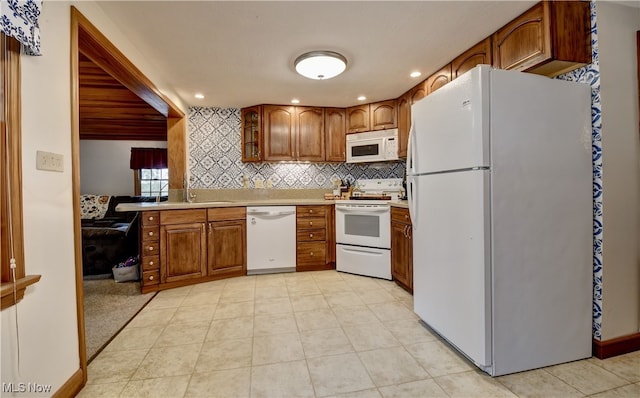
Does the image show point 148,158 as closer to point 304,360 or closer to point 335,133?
point 335,133

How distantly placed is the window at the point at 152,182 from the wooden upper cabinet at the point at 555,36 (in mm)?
6783

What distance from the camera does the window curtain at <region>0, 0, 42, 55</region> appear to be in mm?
976

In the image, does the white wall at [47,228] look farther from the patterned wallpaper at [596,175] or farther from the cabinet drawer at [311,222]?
the patterned wallpaper at [596,175]

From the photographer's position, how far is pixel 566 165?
5.30 feet

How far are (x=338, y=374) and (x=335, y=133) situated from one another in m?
3.02

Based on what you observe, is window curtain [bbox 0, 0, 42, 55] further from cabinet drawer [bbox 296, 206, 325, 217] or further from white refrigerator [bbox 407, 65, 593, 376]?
cabinet drawer [bbox 296, 206, 325, 217]

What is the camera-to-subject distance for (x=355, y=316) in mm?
2252

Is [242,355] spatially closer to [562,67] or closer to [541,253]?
[541,253]

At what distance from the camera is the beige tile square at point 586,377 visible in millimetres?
1408

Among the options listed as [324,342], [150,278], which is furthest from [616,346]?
[150,278]

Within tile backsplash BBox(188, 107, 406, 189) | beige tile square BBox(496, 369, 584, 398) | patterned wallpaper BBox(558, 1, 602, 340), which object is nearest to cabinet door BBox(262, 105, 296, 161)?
tile backsplash BBox(188, 107, 406, 189)

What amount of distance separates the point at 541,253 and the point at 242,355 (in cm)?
189

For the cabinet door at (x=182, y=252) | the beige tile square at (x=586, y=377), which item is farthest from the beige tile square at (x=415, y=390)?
the cabinet door at (x=182, y=252)

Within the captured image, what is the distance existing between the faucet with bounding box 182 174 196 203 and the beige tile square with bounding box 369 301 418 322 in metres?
2.72
